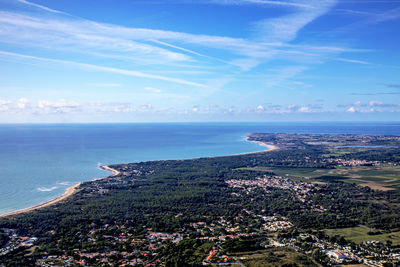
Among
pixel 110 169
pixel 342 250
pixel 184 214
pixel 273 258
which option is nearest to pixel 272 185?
pixel 184 214

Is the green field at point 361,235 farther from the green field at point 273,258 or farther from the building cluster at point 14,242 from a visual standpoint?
the building cluster at point 14,242

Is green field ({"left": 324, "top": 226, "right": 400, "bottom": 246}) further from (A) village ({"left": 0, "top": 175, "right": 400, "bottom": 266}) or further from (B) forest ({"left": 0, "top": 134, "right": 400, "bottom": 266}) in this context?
(A) village ({"left": 0, "top": 175, "right": 400, "bottom": 266})

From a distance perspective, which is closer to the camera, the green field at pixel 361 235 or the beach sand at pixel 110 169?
the green field at pixel 361 235

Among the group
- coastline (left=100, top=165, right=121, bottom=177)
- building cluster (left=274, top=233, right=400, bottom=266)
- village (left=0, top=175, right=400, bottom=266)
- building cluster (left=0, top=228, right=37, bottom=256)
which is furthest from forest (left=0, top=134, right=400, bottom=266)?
building cluster (left=274, top=233, right=400, bottom=266)

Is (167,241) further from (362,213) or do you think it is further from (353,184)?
(353,184)

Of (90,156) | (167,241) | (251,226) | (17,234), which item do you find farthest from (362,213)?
(90,156)

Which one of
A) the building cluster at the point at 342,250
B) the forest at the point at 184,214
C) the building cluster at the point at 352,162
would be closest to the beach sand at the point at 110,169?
the forest at the point at 184,214
